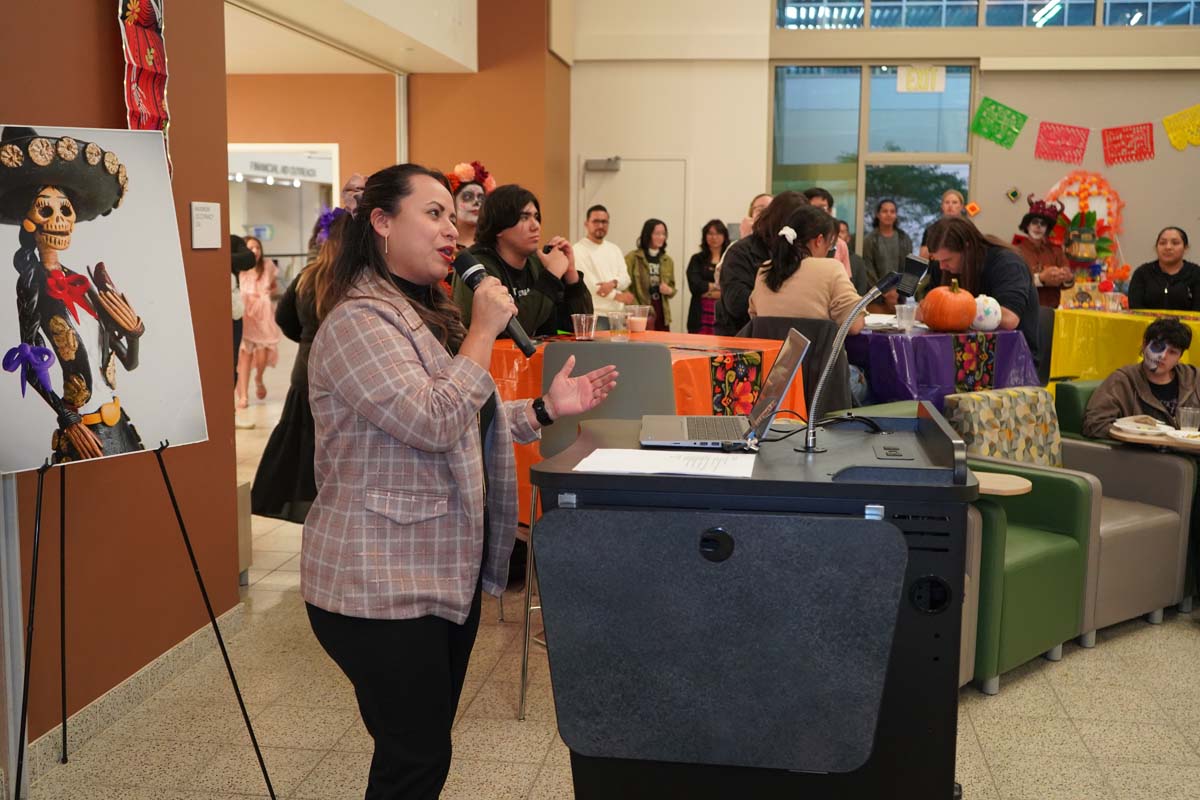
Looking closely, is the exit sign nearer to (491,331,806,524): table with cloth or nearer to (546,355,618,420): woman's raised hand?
(491,331,806,524): table with cloth

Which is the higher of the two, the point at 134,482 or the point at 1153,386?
the point at 1153,386

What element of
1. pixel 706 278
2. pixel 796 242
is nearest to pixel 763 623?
pixel 796 242

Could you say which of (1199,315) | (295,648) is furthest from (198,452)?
(1199,315)

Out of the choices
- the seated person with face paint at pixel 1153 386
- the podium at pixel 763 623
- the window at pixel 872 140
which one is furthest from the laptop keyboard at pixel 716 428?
the window at pixel 872 140

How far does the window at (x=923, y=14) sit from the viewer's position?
10.8 metres

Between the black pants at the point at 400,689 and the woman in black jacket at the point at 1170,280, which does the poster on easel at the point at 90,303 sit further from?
the woman in black jacket at the point at 1170,280

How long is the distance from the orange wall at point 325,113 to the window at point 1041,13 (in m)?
5.73

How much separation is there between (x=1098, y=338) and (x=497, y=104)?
16.4ft

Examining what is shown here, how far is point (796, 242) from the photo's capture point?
509cm

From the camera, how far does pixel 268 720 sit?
11.0 feet

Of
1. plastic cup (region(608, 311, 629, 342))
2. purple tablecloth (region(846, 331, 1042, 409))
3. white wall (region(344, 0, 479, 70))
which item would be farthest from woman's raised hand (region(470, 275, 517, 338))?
white wall (region(344, 0, 479, 70))

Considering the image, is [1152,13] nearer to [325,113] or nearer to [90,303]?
[325,113]

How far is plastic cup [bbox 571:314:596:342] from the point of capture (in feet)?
13.6

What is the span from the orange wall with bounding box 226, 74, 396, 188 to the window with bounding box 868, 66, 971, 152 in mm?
4695
